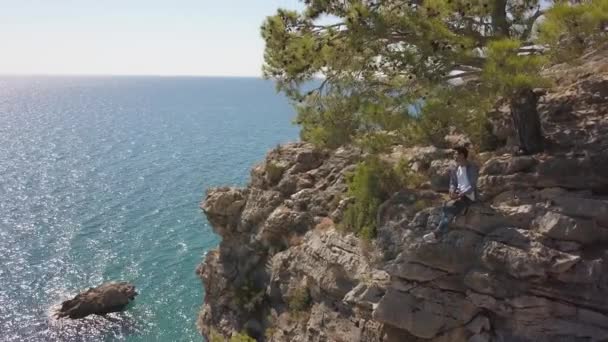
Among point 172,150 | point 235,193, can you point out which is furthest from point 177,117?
point 235,193

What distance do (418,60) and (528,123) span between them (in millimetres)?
4254

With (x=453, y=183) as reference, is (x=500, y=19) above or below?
above

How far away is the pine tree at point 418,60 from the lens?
1245 centimetres

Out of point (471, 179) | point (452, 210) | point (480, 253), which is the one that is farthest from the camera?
point (452, 210)

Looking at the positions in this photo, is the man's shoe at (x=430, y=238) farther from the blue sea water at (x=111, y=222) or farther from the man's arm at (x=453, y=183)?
the blue sea water at (x=111, y=222)

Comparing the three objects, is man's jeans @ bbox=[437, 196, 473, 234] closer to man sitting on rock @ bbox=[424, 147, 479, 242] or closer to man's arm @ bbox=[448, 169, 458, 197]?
man sitting on rock @ bbox=[424, 147, 479, 242]

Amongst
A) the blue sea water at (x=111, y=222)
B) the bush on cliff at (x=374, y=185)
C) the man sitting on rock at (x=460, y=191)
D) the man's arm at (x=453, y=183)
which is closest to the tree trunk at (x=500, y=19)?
the man sitting on rock at (x=460, y=191)

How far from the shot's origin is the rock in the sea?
116ft

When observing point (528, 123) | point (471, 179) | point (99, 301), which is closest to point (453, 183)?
point (471, 179)

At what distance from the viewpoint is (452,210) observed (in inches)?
564

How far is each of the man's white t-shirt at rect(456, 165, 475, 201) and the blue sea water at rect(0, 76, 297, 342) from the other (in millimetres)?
24464

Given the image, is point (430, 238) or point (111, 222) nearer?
point (430, 238)

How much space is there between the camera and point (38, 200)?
5697cm

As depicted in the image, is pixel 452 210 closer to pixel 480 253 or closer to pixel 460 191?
pixel 460 191
